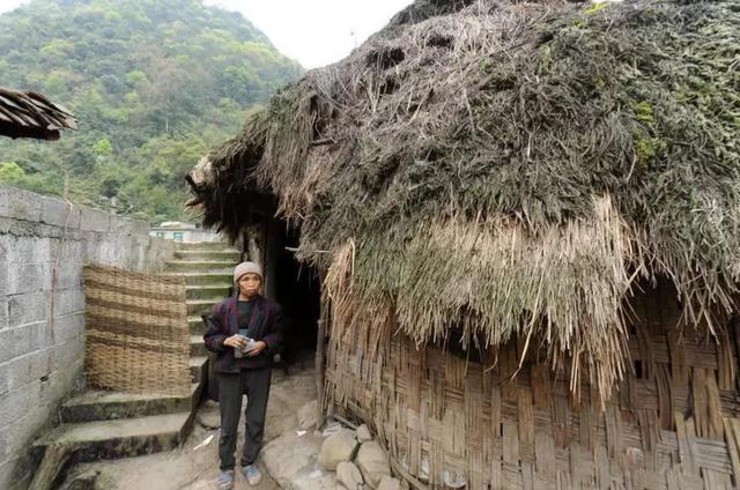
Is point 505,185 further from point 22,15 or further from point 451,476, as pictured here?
point 22,15

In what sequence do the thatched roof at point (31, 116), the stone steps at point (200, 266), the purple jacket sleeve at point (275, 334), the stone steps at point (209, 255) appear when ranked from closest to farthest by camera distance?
the thatched roof at point (31, 116), the purple jacket sleeve at point (275, 334), the stone steps at point (200, 266), the stone steps at point (209, 255)

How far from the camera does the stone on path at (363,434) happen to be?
304 cm

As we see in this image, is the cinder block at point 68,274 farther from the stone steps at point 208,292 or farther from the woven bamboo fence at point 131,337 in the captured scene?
the stone steps at point 208,292

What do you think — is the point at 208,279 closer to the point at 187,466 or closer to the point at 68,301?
the point at 68,301

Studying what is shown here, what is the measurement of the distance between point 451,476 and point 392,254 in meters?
1.60

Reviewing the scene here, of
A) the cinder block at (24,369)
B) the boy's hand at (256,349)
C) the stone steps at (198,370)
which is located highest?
the boy's hand at (256,349)

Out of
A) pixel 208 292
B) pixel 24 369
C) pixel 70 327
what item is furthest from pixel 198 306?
pixel 24 369

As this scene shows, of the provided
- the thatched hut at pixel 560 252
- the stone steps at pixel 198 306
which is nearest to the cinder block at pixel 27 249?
the stone steps at pixel 198 306

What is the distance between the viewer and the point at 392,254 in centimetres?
211

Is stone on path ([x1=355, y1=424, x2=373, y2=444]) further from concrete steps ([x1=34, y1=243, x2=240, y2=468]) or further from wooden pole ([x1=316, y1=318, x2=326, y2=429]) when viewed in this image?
concrete steps ([x1=34, y1=243, x2=240, y2=468])

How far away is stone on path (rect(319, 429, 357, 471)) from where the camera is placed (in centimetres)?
291

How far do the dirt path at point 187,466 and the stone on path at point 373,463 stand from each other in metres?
0.74

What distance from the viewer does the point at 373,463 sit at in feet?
9.17

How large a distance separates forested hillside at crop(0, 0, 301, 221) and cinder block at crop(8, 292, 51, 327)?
43.7ft
